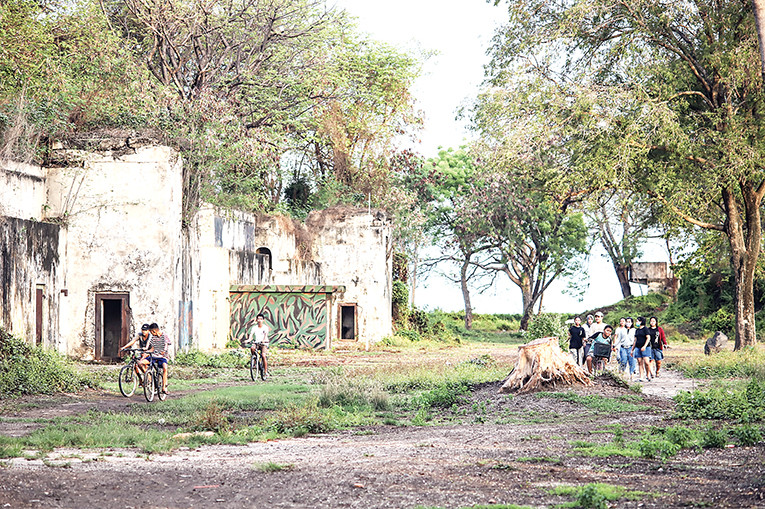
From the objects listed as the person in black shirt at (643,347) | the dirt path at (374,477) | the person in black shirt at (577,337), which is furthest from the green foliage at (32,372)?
the person in black shirt at (643,347)

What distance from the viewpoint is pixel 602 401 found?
14859 mm

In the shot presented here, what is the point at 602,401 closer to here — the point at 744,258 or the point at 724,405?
the point at 724,405

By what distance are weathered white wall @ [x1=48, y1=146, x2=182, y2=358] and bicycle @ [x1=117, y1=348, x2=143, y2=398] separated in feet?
25.2

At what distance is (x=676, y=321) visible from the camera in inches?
1722

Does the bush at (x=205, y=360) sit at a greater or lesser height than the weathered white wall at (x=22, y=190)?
lesser

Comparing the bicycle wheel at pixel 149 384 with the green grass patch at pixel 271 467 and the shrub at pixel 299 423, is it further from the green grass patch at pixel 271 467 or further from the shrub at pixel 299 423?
the green grass patch at pixel 271 467

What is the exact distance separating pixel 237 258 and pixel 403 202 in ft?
39.0

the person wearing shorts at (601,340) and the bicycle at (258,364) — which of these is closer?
the person wearing shorts at (601,340)

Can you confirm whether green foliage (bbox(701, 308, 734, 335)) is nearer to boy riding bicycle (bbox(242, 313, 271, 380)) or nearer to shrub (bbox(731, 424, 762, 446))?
boy riding bicycle (bbox(242, 313, 271, 380))

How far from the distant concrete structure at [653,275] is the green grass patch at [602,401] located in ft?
125

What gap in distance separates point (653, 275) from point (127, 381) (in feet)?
134

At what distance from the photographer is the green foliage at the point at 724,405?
1232 cm

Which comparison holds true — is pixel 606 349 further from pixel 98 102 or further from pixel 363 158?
pixel 363 158

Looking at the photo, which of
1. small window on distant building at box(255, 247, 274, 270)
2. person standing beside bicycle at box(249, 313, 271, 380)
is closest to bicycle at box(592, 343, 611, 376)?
person standing beside bicycle at box(249, 313, 271, 380)
